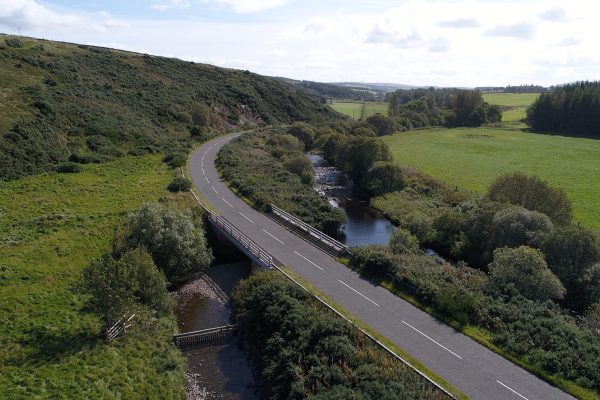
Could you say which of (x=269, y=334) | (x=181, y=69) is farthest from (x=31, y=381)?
(x=181, y=69)

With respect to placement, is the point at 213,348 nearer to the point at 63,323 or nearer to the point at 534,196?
the point at 63,323

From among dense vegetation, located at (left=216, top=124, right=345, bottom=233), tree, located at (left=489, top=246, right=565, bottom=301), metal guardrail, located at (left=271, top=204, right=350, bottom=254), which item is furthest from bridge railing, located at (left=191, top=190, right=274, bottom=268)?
tree, located at (left=489, top=246, right=565, bottom=301)

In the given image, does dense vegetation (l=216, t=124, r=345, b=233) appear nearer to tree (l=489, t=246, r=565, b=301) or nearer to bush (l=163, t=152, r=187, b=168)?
bush (l=163, t=152, r=187, b=168)

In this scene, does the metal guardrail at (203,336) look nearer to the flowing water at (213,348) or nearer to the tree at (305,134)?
the flowing water at (213,348)

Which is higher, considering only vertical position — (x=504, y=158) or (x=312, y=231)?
(x=312, y=231)

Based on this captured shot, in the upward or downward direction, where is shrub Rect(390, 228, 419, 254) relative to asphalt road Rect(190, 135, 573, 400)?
upward

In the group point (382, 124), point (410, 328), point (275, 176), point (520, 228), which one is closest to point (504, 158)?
point (382, 124)

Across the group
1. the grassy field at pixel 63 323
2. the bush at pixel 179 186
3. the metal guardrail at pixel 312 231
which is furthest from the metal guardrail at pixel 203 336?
the bush at pixel 179 186
